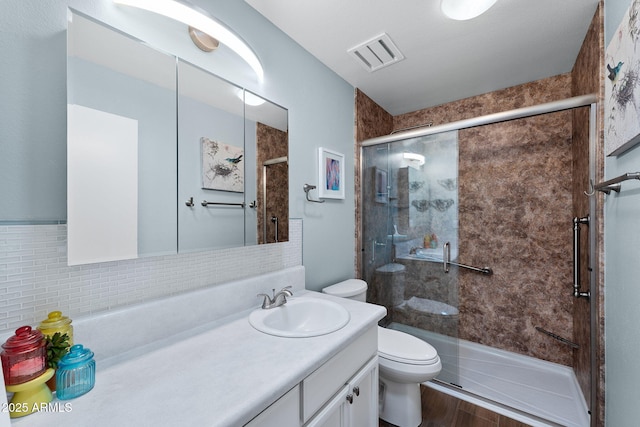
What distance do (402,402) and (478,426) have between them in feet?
1.67

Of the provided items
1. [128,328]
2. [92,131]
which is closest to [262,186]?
[92,131]

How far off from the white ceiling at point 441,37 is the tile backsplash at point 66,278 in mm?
1393

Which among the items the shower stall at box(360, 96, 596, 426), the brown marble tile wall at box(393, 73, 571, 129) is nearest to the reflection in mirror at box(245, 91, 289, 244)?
the shower stall at box(360, 96, 596, 426)

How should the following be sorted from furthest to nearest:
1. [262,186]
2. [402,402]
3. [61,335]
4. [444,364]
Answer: [444,364] < [402,402] < [262,186] < [61,335]

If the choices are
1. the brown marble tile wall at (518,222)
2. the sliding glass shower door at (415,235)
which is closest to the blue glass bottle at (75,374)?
the sliding glass shower door at (415,235)

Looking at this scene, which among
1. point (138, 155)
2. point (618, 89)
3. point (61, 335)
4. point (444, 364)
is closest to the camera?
point (61, 335)

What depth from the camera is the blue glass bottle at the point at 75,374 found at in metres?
0.65

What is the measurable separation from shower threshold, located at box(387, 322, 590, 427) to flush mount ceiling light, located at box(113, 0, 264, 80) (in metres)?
2.39

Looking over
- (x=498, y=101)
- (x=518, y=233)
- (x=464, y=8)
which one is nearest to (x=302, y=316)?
(x=464, y=8)

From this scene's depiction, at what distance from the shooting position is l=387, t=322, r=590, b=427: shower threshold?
1648 millimetres

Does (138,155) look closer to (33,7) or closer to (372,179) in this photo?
(33,7)

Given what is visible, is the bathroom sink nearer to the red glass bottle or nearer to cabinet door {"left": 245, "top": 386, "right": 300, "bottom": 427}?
cabinet door {"left": 245, "top": 386, "right": 300, "bottom": 427}

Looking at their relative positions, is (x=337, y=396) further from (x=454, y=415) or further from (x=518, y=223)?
(x=518, y=223)

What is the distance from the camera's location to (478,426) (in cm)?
→ 158
